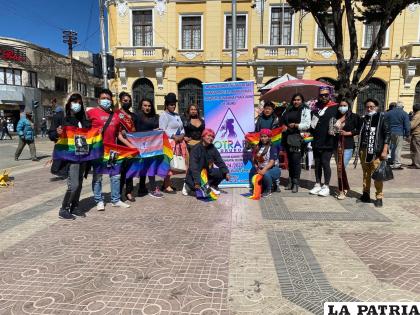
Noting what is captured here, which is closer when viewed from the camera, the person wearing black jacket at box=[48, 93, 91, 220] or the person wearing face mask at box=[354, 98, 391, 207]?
the person wearing black jacket at box=[48, 93, 91, 220]

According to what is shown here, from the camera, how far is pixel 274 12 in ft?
71.0

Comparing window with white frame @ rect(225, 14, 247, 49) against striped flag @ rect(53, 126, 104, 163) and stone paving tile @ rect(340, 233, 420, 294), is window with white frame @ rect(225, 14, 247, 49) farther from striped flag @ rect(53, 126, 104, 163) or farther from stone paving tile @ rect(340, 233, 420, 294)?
stone paving tile @ rect(340, 233, 420, 294)

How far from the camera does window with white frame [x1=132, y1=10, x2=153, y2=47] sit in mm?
22530

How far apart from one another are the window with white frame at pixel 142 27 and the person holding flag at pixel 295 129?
60.5 feet

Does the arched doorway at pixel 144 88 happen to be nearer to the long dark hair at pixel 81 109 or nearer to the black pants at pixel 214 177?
the black pants at pixel 214 177

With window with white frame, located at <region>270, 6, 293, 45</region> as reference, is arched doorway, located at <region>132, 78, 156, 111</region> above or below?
below

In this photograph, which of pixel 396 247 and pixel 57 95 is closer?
pixel 396 247

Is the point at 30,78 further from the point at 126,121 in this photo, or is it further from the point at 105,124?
the point at 105,124

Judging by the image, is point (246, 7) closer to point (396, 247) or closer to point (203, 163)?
point (203, 163)

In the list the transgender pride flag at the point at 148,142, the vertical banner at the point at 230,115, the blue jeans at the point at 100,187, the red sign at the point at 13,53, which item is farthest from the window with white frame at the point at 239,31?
the red sign at the point at 13,53

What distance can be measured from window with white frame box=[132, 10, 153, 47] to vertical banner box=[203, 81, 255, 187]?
699 inches

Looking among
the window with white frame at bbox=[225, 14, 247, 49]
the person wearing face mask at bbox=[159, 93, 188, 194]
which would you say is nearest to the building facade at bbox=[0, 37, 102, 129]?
the window with white frame at bbox=[225, 14, 247, 49]

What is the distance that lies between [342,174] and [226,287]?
395 cm

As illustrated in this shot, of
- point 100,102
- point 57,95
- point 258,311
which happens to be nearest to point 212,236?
point 258,311
